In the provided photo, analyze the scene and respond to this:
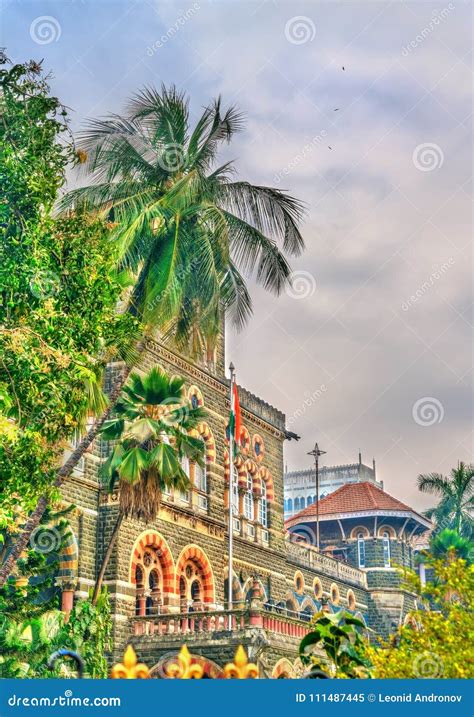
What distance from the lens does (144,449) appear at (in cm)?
2392

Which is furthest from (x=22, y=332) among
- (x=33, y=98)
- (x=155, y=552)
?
(x=155, y=552)

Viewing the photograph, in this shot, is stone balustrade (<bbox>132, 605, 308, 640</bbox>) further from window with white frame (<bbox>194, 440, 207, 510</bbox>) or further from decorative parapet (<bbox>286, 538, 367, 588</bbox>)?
decorative parapet (<bbox>286, 538, 367, 588</bbox>)

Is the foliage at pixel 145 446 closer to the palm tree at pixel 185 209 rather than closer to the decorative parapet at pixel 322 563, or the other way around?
the palm tree at pixel 185 209

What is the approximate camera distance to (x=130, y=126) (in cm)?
2241

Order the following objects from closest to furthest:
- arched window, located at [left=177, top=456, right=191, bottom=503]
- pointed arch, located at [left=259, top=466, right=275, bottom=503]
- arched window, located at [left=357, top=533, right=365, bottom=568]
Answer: arched window, located at [left=177, top=456, right=191, bottom=503], pointed arch, located at [left=259, top=466, right=275, bottom=503], arched window, located at [left=357, top=533, right=365, bottom=568]

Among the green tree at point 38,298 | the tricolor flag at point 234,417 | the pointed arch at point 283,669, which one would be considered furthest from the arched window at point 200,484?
the green tree at point 38,298

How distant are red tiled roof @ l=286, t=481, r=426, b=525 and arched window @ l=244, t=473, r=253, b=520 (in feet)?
49.8

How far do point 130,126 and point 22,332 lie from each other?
9.10m

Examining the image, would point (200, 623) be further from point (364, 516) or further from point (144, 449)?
point (364, 516)

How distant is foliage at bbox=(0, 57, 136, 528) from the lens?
1449 centimetres

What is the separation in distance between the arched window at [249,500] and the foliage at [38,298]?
57.6 feet

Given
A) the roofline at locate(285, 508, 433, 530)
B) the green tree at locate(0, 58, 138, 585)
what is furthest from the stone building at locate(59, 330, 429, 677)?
the green tree at locate(0, 58, 138, 585)

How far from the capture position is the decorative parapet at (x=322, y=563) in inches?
1489

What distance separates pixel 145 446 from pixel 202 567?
6.18 m
